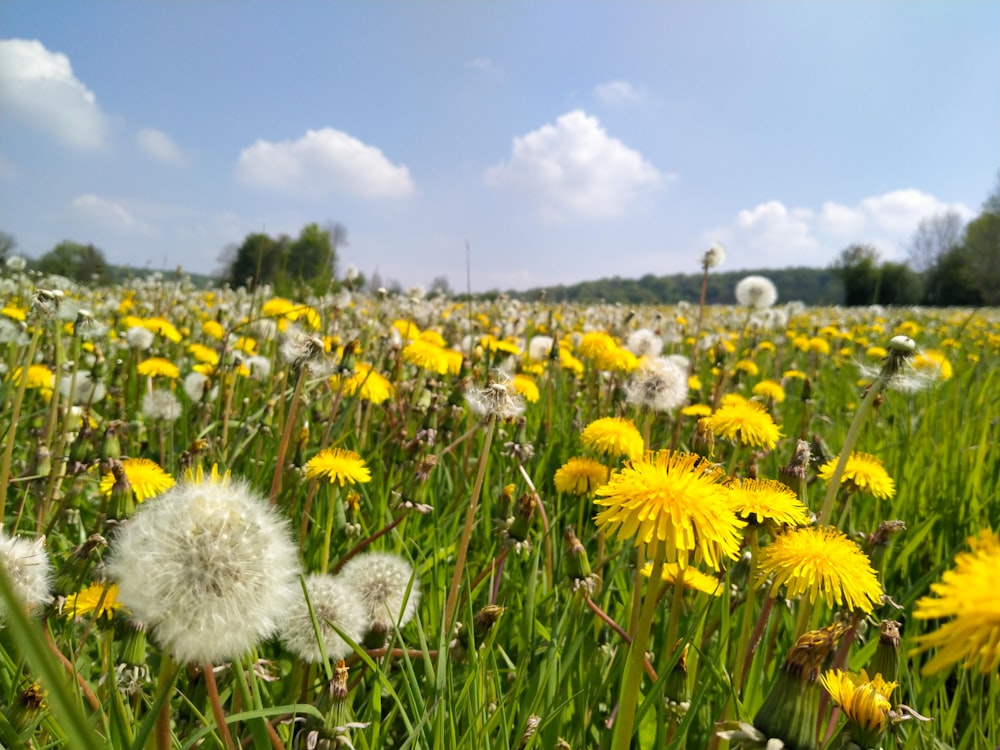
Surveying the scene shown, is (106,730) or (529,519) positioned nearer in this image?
(106,730)

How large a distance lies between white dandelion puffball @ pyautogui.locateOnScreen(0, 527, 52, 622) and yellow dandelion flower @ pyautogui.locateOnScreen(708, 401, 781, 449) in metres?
1.36

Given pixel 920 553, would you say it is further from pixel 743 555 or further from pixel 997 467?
pixel 743 555

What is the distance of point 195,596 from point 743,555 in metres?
1.06

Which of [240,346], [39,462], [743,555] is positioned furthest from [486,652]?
[240,346]

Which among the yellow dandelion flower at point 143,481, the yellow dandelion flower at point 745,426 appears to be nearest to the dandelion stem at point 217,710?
the yellow dandelion flower at point 143,481

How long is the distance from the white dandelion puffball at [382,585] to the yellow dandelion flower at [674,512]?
54cm

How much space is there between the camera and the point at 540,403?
3051mm

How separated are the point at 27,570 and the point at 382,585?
0.60m

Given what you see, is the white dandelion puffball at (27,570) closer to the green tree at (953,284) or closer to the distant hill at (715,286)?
the distant hill at (715,286)

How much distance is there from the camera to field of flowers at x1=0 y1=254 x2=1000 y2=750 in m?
0.69

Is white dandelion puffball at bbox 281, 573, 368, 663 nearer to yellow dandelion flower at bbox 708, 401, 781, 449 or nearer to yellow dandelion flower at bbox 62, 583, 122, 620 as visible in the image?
yellow dandelion flower at bbox 62, 583, 122, 620

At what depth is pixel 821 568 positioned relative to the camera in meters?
0.88

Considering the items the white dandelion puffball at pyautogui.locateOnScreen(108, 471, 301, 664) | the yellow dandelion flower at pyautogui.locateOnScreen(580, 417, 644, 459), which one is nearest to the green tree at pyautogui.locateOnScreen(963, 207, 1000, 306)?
the yellow dandelion flower at pyautogui.locateOnScreen(580, 417, 644, 459)

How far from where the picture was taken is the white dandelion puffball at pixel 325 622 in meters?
1.07
